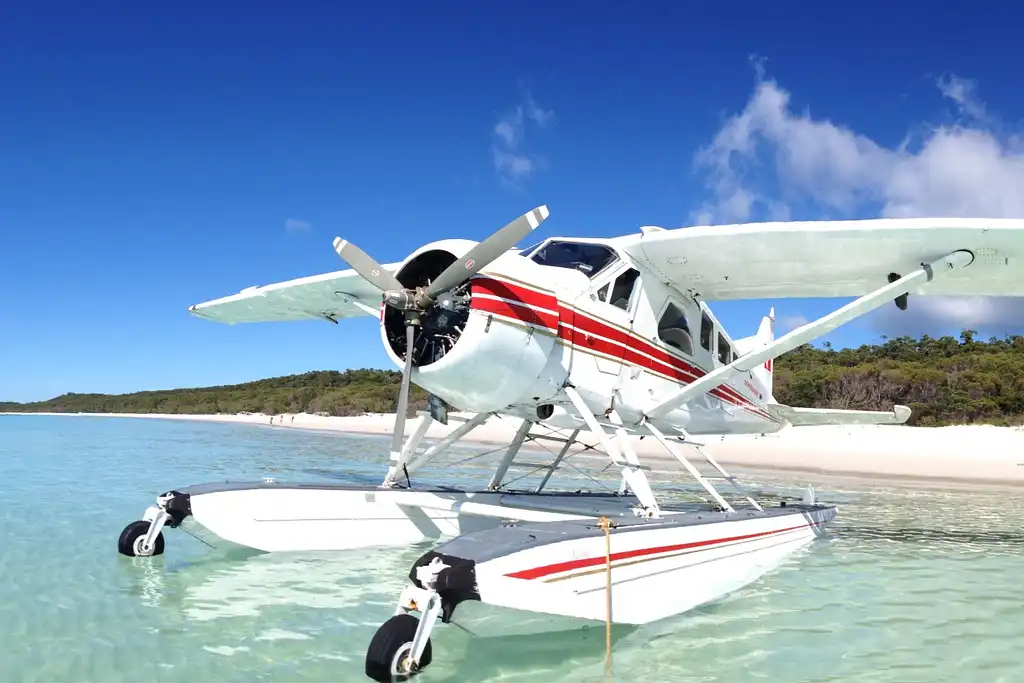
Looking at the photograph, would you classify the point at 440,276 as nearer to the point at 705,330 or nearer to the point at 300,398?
the point at 705,330

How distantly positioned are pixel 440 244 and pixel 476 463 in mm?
16858

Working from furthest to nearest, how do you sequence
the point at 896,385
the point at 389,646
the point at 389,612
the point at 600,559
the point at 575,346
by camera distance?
the point at 896,385 → the point at 575,346 → the point at 389,612 → the point at 600,559 → the point at 389,646

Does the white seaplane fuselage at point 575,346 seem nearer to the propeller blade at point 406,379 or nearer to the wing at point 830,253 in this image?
the propeller blade at point 406,379

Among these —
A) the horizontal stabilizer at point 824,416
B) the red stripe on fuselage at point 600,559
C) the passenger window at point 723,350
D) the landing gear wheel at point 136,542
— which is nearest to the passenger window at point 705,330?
the passenger window at point 723,350

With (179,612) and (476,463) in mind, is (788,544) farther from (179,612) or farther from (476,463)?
(476,463)

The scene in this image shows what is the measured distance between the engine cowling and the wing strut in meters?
2.03

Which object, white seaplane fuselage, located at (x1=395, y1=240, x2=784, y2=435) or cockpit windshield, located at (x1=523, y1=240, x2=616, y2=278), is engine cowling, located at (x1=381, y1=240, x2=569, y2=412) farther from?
cockpit windshield, located at (x1=523, y1=240, x2=616, y2=278)

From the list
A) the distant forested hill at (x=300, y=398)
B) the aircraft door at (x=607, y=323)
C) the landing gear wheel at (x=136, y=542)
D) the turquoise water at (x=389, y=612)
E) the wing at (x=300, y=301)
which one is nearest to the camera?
the turquoise water at (x=389, y=612)

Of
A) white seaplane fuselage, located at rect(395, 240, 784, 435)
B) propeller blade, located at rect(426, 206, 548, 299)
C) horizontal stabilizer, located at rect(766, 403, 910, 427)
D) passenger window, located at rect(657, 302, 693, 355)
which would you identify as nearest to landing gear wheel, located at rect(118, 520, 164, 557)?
white seaplane fuselage, located at rect(395, 240, 784, 435)

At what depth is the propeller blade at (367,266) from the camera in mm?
5367

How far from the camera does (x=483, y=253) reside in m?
5.17

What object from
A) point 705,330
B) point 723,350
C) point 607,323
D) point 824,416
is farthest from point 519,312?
point 824,416

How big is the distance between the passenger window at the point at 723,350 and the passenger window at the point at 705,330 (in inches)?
13.1

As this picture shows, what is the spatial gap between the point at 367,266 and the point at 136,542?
3274mm
